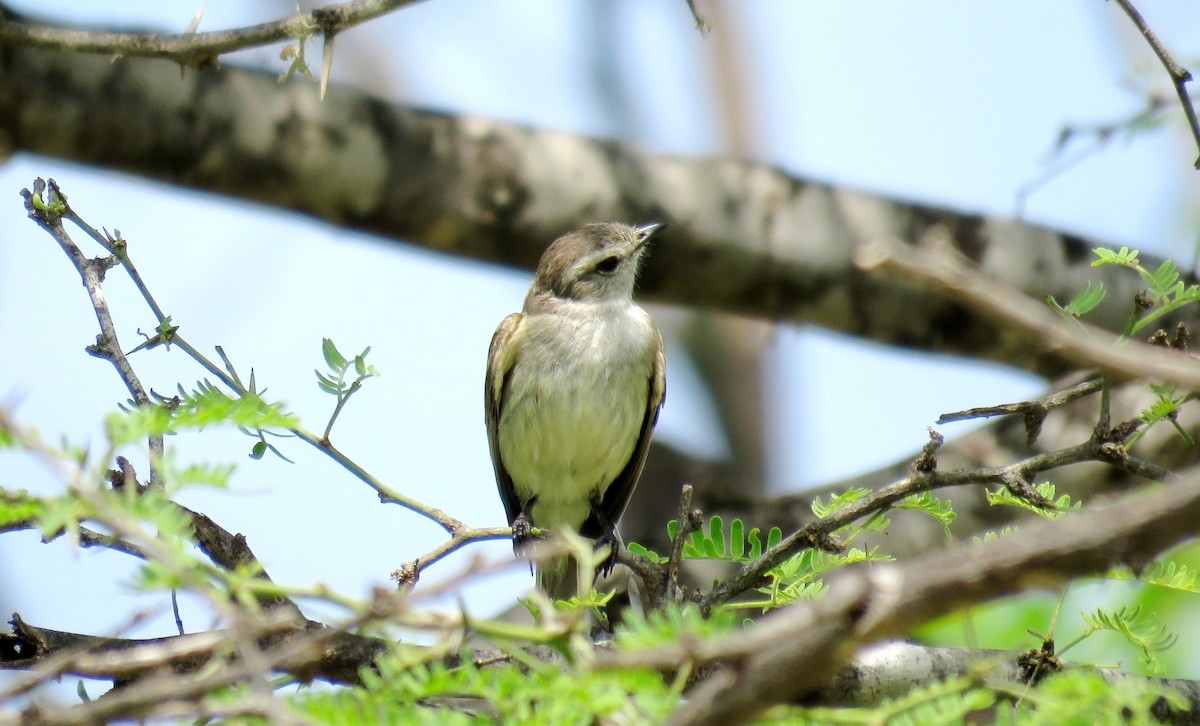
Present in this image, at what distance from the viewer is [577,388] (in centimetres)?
641

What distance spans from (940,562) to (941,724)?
1.63ft

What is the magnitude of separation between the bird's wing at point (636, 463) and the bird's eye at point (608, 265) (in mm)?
428

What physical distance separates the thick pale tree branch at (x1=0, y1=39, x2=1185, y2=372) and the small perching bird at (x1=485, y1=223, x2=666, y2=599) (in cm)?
30

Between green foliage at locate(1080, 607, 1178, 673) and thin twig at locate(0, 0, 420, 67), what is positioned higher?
thin twig at locate(0, 0, 420, 67)

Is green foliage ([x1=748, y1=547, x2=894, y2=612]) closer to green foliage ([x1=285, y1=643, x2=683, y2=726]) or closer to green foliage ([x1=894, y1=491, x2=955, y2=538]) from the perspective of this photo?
green foliage ([x1=894, y1=491, x2=955, y2=538])

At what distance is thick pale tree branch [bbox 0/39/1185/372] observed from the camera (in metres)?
5.99

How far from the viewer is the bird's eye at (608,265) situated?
6762mm

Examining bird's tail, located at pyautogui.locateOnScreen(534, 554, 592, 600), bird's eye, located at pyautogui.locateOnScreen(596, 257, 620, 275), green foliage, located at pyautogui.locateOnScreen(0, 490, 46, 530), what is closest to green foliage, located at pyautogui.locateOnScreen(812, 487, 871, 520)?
green foliage, located at pyautogui.locateOnScreen(0, 490, 46, 530)

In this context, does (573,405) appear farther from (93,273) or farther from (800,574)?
(93,273)

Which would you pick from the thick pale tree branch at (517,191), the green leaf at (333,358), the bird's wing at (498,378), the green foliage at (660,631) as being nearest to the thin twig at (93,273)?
the green leaf at (333,358)

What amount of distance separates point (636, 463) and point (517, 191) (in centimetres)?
163

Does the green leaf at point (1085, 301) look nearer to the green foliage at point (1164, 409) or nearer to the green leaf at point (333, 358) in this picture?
the green foliage at point (1164, 409)

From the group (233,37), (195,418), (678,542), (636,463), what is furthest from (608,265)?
(195,418)

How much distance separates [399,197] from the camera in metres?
6.45
